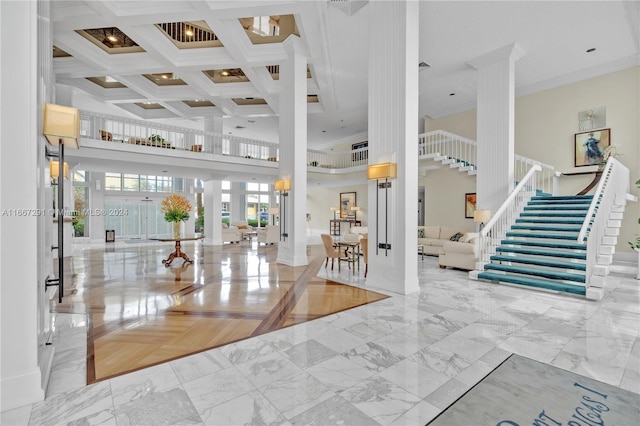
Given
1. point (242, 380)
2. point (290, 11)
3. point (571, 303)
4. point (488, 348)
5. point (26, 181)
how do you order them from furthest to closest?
1. point (290, 11)
2. point (571, 303)
3. point (488, 348)
4. point (242, 380)
5. point (26, 181)

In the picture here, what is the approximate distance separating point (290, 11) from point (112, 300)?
19.7ft

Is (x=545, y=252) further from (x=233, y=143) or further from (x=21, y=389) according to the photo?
(x=233, y=143)

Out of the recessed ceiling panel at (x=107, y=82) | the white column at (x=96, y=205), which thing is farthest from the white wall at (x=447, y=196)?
the white column at (x=96, y=205)

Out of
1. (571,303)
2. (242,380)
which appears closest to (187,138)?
(242,380)

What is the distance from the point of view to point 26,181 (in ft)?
6.33

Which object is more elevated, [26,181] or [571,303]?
[26,181]

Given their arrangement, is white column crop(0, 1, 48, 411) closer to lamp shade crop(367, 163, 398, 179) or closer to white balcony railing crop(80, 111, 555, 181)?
lamp shade crop(367, 163, 398, 179)

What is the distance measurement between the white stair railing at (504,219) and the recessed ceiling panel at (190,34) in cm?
777

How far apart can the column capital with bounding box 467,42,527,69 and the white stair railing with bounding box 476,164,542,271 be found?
2.80 m

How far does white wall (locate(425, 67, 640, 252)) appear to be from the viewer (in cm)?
760

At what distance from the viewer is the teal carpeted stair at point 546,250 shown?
5008 millimetres

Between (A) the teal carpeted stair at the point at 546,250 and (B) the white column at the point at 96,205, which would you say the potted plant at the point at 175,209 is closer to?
(A) the teal carpeted stair at the point at 546,250

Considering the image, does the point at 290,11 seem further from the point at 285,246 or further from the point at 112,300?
the point at 112,300

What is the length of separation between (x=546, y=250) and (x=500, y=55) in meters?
4.95
